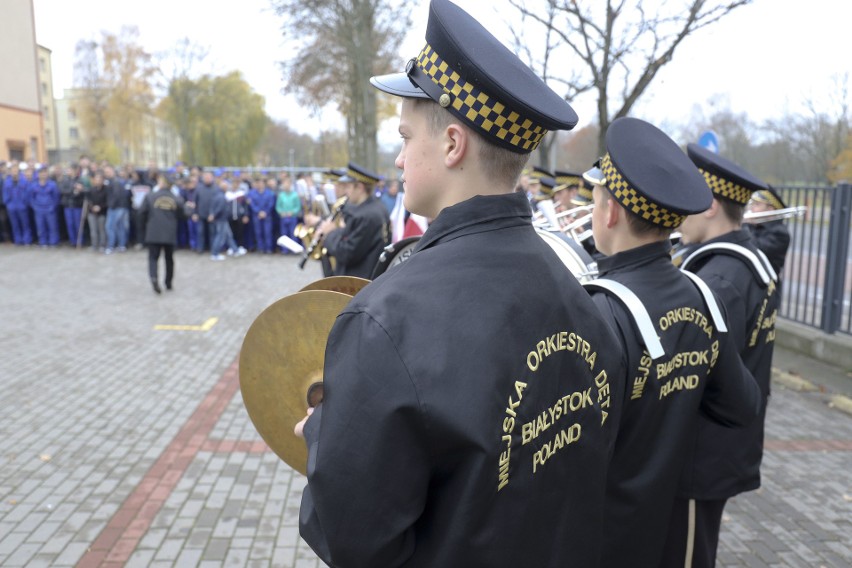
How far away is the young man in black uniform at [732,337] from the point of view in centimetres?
273

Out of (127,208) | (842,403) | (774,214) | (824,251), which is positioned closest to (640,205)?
(774,214)

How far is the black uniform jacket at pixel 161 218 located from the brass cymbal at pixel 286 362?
1071cm

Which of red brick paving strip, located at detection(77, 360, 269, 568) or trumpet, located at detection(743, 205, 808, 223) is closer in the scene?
red brick paving strip, located at detection(77, 360, 269, 568)

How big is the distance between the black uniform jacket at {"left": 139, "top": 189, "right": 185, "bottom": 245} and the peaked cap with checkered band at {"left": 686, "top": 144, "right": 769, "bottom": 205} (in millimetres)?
10308

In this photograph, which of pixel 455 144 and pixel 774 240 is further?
pixel 774 240

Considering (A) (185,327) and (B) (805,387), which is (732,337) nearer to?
(B) (805,387)

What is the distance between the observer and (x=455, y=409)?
1.30 meters

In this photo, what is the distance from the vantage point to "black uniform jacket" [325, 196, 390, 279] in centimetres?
772

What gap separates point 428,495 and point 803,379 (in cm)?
767

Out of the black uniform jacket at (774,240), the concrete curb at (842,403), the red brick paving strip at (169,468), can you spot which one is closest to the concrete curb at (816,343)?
the black uniform jacket at (774,240)

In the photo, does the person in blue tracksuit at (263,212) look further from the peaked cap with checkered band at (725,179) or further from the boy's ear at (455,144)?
the boy's ear at (455,144)

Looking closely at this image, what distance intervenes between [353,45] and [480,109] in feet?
67.6

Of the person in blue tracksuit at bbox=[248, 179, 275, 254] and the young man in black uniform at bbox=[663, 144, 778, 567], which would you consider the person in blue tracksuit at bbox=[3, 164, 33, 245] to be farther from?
the young man in black uniform at bbox=[663, 144, 778, 567]

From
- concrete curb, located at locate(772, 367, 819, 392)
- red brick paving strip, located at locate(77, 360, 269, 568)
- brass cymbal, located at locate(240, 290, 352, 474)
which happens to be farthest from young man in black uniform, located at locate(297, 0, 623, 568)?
concrete curb, located at locate(772, 367, 819, 392)
